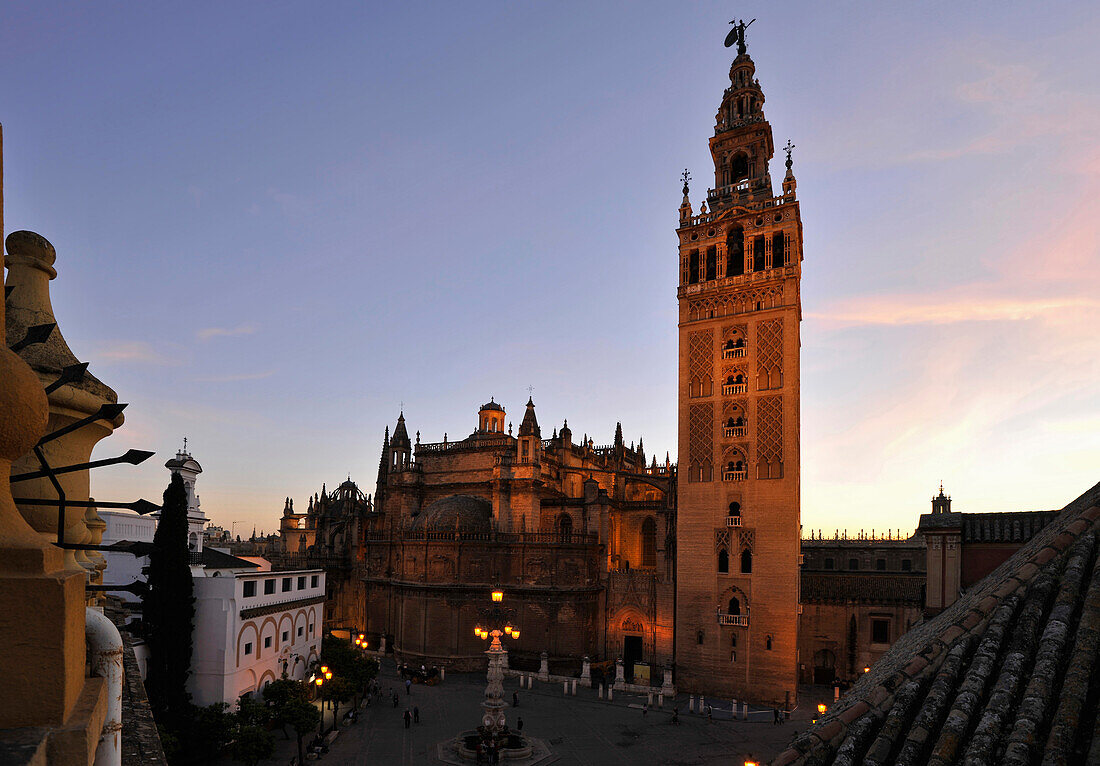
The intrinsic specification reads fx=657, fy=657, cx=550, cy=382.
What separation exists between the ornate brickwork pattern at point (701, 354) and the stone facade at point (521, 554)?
8.66m

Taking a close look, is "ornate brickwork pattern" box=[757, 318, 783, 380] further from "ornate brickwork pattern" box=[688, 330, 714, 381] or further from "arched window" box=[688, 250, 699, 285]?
"arched window" box=[688, 250, 699, 285]

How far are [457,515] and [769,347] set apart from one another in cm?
2313

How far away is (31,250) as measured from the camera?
20.4 feet

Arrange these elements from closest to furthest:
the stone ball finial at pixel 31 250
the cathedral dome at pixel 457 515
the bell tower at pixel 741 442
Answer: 1. the stone ball finial at pixel 31 250
2. the bell tower at pixel 741 442
3. the cathedral dome at pixel 457 515

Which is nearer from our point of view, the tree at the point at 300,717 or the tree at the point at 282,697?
the tree at the point at 300,717

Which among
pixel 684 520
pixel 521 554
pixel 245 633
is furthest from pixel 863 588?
pixel 245 633

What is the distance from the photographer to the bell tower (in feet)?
115

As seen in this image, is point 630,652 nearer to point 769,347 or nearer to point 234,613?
point 769,347

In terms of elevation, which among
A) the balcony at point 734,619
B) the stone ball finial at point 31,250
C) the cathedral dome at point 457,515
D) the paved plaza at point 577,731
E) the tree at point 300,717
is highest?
the stone ball finial at point 31,250

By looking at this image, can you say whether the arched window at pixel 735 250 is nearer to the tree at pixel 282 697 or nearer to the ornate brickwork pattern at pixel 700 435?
the ornate brickwork pattern at pixel 700 435

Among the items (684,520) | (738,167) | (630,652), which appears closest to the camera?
(684,520)

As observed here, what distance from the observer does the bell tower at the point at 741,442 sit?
34938 millimetres

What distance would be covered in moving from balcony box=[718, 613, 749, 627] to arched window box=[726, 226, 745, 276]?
1970cm

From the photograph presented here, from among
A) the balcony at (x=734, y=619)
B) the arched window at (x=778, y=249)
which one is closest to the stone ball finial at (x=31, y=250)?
the balcony at (x=734, y=619)
